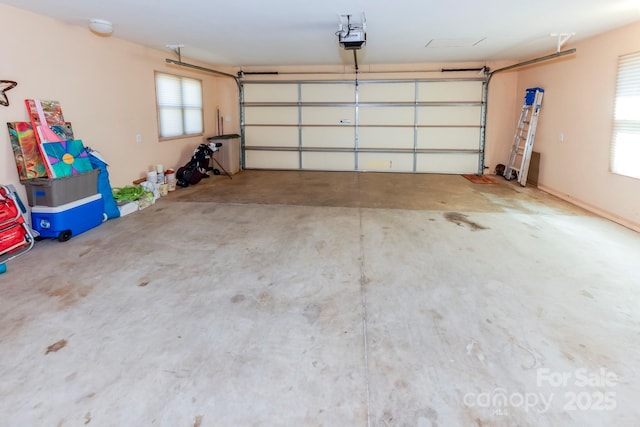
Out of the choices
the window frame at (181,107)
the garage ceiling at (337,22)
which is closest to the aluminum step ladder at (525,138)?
the garage ceiling at (337,22)

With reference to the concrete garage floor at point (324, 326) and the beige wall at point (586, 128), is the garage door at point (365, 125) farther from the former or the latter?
the concrete garage floor at point (324, 326)

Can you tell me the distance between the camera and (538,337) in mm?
2438

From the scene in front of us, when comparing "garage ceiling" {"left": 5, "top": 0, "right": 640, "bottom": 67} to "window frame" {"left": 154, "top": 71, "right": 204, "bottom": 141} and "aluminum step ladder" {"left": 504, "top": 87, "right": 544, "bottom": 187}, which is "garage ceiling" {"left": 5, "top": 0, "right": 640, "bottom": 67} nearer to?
"window frame" {"left": 154, "top": 71, "right": 204, "bottom": 141}

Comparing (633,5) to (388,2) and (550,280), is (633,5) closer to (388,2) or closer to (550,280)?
(388,2)

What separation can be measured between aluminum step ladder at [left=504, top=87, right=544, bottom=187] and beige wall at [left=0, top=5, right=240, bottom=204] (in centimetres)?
664

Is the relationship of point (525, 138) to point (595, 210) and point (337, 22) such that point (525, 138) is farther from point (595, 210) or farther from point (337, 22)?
point (337, 22)

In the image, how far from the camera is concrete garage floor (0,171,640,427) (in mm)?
1867

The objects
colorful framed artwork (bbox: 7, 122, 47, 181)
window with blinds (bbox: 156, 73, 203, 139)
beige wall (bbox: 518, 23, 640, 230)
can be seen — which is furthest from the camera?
window with blinds (bbox: 156, 73, 203, 139)

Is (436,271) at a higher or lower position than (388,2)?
lower

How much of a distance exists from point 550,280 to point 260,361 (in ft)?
8.14

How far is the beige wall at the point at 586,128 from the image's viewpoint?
5117 millimetres

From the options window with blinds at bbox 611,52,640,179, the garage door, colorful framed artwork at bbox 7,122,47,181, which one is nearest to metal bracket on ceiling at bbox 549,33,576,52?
window with blinds at bbox 611,52,640,179

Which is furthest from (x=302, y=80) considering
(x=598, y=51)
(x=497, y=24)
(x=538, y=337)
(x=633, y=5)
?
(x=538, y=337)

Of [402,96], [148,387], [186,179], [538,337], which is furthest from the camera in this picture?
[402,96]
